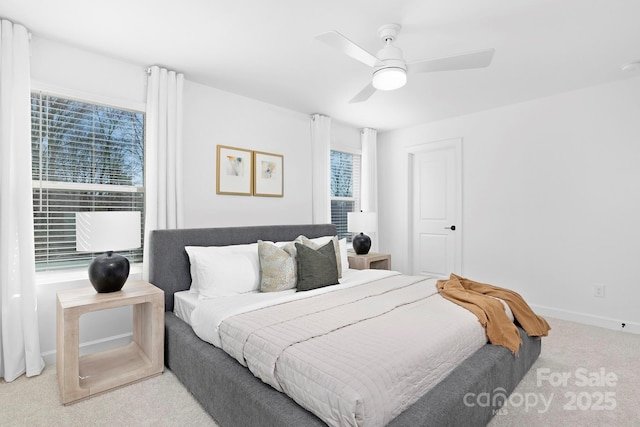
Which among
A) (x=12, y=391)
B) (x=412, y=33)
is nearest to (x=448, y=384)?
(x=412, y=33)

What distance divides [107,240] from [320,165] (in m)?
2.75

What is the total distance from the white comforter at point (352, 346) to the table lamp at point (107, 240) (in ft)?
2.06

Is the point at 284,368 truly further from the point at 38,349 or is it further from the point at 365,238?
the point at 365,238

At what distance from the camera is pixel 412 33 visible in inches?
95.2

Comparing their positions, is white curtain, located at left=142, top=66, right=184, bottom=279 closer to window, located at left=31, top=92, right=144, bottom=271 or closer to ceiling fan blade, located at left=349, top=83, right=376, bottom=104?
window, located at left=31, top=92, right=144, bottom=271

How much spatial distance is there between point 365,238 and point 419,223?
1196mm

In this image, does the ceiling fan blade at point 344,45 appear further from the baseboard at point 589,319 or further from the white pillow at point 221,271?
the baseboard at point 589,319

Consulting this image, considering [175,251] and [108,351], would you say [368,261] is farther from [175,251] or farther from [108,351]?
[108,351]

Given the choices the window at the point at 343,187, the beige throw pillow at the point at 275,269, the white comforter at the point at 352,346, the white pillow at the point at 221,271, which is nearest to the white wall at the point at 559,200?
the window at the point at 343,187

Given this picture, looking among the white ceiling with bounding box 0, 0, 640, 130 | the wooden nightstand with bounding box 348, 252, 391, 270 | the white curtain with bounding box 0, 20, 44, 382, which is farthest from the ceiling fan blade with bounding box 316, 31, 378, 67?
the wooden nightstand with bounding box 348, 252, 391, 270

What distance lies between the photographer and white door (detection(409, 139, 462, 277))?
4.55 meters

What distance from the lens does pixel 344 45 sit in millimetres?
1980

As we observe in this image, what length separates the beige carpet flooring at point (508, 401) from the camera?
6.04 feet

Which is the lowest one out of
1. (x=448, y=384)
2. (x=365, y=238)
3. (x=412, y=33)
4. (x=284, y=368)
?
(x=448, y=384)
